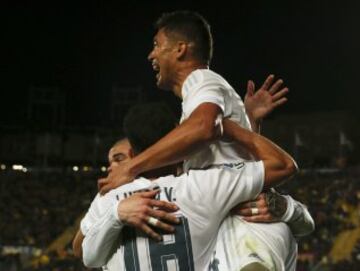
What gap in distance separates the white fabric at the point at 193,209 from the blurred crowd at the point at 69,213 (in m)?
12.2

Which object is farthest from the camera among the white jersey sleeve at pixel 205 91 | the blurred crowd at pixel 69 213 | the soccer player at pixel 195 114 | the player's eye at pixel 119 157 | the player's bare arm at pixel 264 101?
the blurred crowd at pixel 69 213

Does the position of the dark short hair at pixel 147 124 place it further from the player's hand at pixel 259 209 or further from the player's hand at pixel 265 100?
the player's hand at pixel 265 100

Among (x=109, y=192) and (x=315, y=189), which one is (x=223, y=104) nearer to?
(x=109, y=192)

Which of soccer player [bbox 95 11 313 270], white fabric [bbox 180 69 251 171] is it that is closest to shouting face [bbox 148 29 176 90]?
soccer player [bbox 95 11 313 270]

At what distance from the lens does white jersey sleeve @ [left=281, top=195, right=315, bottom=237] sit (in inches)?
98.6

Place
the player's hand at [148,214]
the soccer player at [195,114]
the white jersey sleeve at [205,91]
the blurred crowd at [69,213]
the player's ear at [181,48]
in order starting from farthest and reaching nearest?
1. the blurred crowd at [69,213]
2. the player's ear at [181,48]
3. the white jersey sleeve at [205,91]
4. the soccer player at [195,114]
5. the player's hand at [148,214]

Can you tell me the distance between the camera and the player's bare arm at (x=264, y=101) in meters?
3.13

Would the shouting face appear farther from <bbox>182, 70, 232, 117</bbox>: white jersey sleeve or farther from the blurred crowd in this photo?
the blurred crowd

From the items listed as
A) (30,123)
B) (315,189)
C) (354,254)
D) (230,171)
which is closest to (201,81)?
(230,171)

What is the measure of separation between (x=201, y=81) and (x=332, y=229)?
55.0ft

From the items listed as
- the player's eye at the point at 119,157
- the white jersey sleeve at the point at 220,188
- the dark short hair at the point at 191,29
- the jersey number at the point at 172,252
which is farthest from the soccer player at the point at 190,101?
the player's eye at the point at 119,157

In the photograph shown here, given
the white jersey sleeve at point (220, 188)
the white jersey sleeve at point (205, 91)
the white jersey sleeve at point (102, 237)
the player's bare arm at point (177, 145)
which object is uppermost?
the white jersey sleeve at point (205, 91)

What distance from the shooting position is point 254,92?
3227 mm

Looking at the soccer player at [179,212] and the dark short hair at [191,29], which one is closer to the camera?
the soccer player at [179,212]
